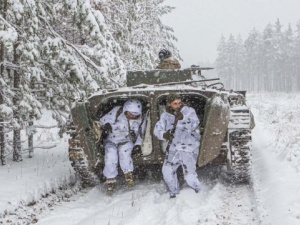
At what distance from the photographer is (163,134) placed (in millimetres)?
5551

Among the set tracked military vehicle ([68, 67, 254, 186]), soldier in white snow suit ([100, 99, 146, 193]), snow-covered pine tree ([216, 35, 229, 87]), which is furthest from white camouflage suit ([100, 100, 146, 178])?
snow-covered pine tree ([216, 35, 229, 87])

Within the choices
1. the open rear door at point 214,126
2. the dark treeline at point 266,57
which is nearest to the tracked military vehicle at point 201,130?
the open rear door at point 214,126

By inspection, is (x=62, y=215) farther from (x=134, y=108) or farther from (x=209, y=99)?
(x=209, y=99)

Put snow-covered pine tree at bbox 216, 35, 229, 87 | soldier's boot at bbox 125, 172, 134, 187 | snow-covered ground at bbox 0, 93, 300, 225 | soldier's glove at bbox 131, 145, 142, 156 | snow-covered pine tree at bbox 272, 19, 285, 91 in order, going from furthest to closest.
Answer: snow-covered pine tree at bbox 216, 35, 229, 87, snow-covered pine tree at bbox 272, 19, 285, 91, soldier's glove at bbox 131, 145, 142, 156, soldier's boot at bbox 125, 172, 134, 187, snow-covered ground at bbox 0, 93, 300, 225

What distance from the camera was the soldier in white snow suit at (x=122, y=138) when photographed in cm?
593

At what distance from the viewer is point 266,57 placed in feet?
255

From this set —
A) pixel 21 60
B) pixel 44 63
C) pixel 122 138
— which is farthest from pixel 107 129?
pixel 44 63

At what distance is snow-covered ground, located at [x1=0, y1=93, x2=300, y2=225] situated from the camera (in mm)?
4516

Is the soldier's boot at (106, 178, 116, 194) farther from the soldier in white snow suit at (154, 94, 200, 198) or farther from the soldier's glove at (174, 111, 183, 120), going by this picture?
the soldier's glove at (174, 111, 183, 120)

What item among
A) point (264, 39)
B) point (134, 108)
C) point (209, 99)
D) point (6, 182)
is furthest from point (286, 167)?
point (264, 39)

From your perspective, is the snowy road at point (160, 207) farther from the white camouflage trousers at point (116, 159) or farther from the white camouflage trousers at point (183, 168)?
the white camouflage trousers at point (116, 159)

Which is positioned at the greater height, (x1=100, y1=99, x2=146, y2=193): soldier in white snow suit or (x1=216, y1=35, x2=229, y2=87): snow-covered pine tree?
(x1=216, y1=35, x2=229, y2=87): snow-covered pine tree

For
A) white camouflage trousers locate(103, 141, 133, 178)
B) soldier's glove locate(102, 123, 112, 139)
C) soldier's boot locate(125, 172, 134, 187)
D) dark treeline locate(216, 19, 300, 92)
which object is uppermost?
dark treeline locate(216, 19, 300, 92)

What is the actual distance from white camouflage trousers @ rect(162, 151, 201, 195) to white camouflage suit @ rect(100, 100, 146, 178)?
2.11 ft
